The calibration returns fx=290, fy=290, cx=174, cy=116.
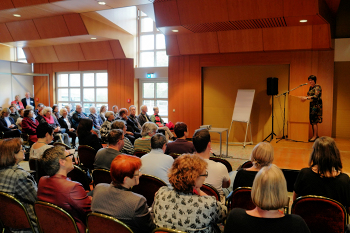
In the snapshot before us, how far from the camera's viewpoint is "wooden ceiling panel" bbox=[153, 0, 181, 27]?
7.12m

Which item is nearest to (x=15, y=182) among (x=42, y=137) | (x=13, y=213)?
(x=13, y=213)

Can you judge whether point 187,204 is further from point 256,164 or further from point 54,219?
point 256,164

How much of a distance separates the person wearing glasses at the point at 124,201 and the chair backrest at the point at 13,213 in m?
0.71

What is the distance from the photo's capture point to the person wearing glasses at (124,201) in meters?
1.99

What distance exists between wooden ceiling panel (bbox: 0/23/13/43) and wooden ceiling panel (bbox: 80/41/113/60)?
8.03 feet

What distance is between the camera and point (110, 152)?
3.57 metres

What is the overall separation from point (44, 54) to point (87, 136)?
347 inches

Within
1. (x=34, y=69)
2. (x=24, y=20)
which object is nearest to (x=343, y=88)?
(x=24, y=20)

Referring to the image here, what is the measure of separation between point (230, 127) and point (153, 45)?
452 centimetres

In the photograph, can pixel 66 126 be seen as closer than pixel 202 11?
No

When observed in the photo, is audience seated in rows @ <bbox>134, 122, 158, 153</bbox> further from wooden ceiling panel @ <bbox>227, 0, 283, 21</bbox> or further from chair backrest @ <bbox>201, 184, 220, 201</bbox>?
wooden ceiling panel @ <bbox>227, 0, 283, 21</bbox>

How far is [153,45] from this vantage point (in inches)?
435

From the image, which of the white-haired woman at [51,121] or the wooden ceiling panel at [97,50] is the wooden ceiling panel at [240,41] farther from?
the white-haired woman at [51,121]

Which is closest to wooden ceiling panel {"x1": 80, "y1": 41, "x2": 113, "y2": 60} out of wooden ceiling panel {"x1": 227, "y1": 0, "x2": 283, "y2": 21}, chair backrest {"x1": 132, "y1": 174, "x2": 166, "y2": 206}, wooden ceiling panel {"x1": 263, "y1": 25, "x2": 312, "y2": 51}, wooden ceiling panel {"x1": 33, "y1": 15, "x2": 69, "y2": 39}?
wooden ceiling panel {"x1": 33, "y1": 15, "x2": 69, "y2": 39}
